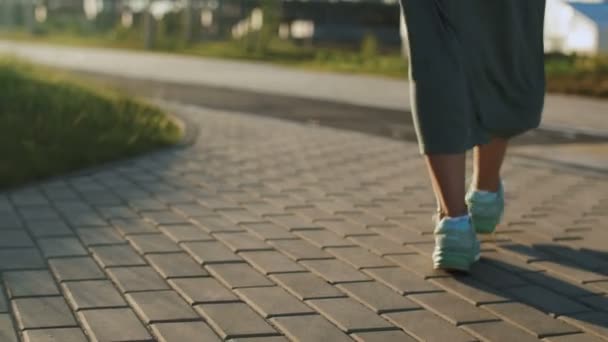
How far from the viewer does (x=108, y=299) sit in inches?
133

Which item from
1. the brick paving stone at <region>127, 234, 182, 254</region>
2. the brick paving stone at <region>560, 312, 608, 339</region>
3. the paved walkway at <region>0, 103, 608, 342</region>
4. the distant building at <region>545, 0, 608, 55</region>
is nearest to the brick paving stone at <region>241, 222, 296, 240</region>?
the paved walkway at <region>0, 103, 608, 342</region>

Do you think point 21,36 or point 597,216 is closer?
point 597,216

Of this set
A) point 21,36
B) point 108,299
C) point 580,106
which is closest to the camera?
point 108,299

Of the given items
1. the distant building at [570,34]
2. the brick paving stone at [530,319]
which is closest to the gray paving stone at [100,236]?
the brick paving stone at [530,319]

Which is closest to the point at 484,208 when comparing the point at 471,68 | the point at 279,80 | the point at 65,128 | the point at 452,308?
the point at 471,68

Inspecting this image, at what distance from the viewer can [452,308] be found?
3355 millimetres

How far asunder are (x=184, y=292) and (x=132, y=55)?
23.4 m

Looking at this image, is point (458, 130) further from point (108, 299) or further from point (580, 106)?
point (580, 106)

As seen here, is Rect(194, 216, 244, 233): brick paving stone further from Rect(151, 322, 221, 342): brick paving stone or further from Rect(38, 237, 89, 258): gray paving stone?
Rect(151, 322, 221, 342): brick paving stone

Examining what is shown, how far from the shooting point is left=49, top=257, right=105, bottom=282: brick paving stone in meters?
3.65

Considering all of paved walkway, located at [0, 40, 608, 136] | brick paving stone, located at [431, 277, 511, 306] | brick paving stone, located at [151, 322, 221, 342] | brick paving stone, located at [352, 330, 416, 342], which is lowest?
paved walkway, located at [0, 40, 608, 136]

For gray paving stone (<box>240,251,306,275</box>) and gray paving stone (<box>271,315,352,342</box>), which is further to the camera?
gray paving stone (<box>240,251,306,275</box>)

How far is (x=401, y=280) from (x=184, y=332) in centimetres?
98

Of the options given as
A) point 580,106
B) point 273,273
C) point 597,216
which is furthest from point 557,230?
point 580,106
